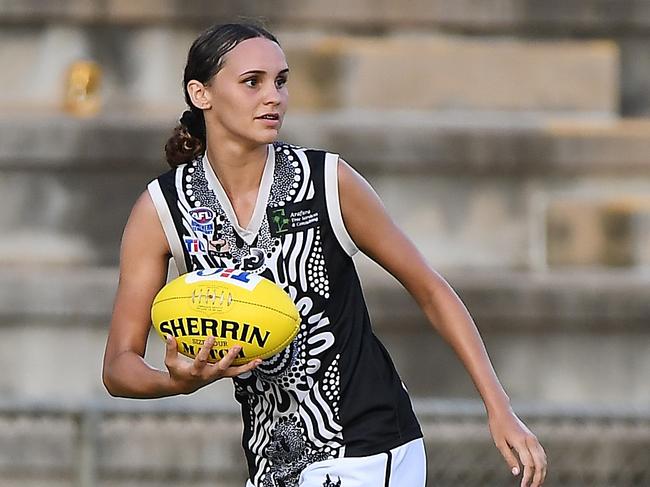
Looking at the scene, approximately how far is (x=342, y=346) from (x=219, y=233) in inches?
19.6

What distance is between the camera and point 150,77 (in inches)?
401

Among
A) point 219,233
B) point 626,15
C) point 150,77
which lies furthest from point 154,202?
point 626,15

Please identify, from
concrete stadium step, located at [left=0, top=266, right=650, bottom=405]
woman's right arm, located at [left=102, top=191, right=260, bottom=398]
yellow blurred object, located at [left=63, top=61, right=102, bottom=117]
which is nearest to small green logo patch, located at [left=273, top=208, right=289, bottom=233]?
woman's right arm, located at [left=102, top=191, right=260, bottom=398]

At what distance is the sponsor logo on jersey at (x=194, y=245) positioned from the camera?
4512mm

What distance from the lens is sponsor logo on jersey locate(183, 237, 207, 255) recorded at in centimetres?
451

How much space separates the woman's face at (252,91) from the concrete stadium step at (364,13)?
5.60m

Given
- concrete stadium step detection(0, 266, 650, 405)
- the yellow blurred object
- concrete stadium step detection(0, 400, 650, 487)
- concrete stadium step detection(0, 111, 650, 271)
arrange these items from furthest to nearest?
the yellow blurred object → concrete stadium step detection(0, 111, 650, 271) → concrete stadium step detection(0, 266, 650, 405) → concrete stadium step detection(0, 400, 650, 487)

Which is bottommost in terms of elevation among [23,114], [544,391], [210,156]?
[544,391]

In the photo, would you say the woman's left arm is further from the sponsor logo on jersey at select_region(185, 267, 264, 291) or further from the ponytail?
the ponytail

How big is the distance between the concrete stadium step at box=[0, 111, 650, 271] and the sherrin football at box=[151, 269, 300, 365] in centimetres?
525

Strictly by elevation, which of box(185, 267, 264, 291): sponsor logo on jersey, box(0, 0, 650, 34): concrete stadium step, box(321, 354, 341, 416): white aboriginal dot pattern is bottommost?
box(321, 354, 341, 416): white aboriginal dot pattern

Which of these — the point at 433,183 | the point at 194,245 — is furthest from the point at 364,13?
the point at 194,245

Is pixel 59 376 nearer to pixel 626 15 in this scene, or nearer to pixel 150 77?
pixel 150 77

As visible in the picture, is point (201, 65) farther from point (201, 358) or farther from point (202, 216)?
point (201, 358)
